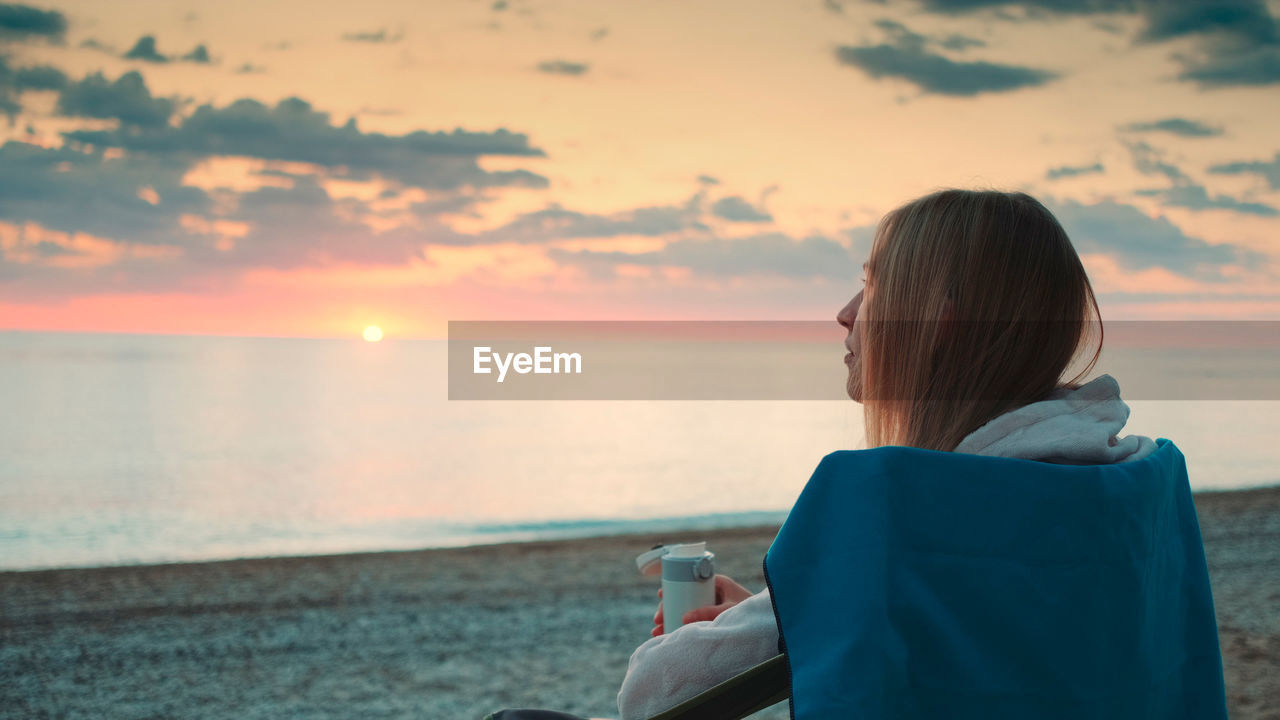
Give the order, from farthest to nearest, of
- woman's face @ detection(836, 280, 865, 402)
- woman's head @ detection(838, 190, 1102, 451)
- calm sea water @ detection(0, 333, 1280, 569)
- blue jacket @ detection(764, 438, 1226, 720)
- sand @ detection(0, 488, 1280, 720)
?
calm sea water @ detection(0, 333, 1280, 569) < sand @ detection(0, 488, 1280, 720) < woman's face @ detection(836, 280, 865, 402) < woman's head @ detection(838, 190, 1102, 451) < blue jacket @ detection(764, 438, 1226, 720)

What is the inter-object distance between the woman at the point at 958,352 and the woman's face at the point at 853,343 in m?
0.09

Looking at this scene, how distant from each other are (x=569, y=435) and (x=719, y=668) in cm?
2362

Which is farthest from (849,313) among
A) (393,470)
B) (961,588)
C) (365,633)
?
(393,470)

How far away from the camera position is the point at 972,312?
1330 mm

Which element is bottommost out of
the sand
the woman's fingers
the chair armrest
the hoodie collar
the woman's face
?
the sand

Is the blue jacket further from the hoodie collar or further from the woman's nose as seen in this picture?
the woman's nose

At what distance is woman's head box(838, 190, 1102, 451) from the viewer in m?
1.33

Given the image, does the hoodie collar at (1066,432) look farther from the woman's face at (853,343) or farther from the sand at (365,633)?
the sand at (365,633)

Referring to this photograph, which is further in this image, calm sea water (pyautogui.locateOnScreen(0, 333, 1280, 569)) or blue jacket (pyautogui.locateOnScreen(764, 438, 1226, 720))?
calm sea water (pyautogui.locateOnScreen(0, 333, 1280, 569))

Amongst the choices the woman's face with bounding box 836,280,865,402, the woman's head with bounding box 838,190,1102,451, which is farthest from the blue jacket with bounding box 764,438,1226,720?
the woman's face with bounding box 836,280,865,402

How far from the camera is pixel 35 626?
5.25 m

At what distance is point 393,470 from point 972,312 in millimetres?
Result: 16394

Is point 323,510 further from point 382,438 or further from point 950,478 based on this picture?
point 950,478

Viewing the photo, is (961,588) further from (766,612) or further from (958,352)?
(958,352)
